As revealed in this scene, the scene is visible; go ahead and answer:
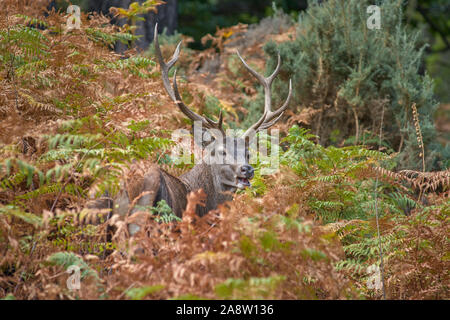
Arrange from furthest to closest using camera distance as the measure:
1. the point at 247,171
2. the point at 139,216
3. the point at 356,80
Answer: the point at 356,80 → the point at 247,171 → the point at 139,216

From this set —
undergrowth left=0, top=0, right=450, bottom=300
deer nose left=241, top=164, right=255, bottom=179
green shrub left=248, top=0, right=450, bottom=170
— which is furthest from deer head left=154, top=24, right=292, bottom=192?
green shrub left=248, top=0, right=450, bottom=170

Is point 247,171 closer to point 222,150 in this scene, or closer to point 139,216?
point 222,150

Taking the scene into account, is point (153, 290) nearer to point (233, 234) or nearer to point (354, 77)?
point (233, 234)

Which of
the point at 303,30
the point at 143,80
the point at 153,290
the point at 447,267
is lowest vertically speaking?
the point at 447,267

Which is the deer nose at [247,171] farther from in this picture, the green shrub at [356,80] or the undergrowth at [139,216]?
the green shrub at [356,80]

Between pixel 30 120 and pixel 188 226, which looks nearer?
pixel 188 226

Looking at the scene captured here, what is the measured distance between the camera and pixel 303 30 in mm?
9477

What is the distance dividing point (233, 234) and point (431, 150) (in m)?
6.24

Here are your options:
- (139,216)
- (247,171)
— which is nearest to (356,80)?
(247,171)

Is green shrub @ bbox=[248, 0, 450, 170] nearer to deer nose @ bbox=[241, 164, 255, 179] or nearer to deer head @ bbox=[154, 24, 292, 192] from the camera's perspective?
deer head @ bbox=[154, 24, 292, 192]

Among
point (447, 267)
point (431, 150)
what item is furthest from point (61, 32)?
point (431, 150)

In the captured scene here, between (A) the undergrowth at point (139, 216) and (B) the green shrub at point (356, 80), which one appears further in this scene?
(B) the green shrub at point (356, 80)

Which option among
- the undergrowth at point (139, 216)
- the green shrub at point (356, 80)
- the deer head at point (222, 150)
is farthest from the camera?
the green shrub at point (356, 80)

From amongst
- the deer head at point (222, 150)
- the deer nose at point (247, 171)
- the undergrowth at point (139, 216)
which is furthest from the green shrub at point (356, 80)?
the deer nose at point (247, 171)
